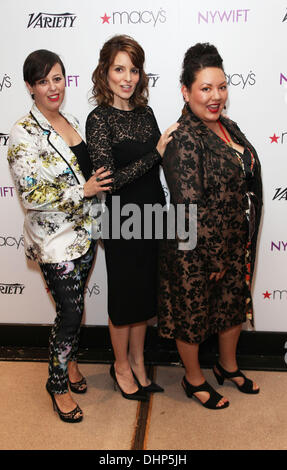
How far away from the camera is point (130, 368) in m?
2.36

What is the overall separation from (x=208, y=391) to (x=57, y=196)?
48.1 inches

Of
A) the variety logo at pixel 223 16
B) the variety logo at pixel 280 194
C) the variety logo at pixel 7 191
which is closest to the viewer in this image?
the variety logo at pixel 223 16

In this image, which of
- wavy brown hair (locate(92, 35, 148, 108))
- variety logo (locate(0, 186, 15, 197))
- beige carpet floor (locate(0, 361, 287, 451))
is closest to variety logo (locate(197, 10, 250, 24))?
wavy brown hair (locate(92, 35, 148, 108))

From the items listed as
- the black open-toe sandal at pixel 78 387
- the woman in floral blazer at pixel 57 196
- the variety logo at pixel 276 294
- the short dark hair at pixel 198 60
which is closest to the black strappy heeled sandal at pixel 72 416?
the woman in floral blazer at pixel 57 196

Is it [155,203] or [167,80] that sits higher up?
[167,80]

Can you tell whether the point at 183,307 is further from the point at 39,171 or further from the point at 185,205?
the point at 39,171

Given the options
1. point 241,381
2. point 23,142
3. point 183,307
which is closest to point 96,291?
point 183,307

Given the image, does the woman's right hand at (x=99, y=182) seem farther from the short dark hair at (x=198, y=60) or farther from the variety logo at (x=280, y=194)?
the variety logo at (x=280, y=194)

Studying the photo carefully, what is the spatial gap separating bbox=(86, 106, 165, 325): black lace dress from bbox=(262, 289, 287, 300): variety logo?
0.75 meters

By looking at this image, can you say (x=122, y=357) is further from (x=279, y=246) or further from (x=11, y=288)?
(x=279, y=246)

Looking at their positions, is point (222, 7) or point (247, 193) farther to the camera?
point (222, 7)

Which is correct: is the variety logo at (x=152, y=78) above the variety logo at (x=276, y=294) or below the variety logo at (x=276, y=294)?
above

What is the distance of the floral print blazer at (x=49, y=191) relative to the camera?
1.84m

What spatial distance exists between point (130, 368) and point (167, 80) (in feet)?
5.01
